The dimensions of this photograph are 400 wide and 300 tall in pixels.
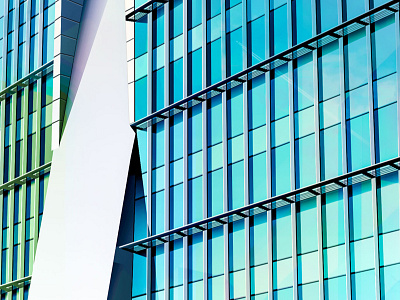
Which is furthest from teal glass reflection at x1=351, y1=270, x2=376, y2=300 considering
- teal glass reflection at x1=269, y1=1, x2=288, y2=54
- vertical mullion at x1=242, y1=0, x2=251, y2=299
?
teal glass reflection at x1=269, y1=1, x2=288, y2=54

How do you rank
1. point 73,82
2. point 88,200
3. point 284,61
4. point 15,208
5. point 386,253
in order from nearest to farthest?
point 386,253
point 284,61
point 88,200
point 73,82
point 15,208

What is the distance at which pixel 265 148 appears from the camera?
34.8 metres

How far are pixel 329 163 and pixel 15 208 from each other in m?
21.7

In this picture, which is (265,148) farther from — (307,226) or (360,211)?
(360,211)

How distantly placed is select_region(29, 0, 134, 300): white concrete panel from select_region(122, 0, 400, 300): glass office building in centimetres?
102

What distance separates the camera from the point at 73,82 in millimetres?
45219

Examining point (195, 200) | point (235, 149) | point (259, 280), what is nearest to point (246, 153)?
point (235, 149)

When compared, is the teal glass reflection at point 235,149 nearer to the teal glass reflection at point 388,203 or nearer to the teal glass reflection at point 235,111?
the teal glass reflection at point 235,111

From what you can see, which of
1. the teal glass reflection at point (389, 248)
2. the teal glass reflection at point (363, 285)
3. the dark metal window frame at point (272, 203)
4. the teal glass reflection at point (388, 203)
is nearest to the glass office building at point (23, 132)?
the dark metal window frame at point (272, 203)

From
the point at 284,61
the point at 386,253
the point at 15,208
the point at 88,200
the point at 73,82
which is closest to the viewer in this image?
the point at 386,253

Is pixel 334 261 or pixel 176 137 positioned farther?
pixel 176 137

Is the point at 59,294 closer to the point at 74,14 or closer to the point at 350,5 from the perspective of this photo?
the point at 74,14

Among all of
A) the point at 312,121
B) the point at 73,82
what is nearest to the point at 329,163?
the point at 312,121

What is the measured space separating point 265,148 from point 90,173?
33.4ft
